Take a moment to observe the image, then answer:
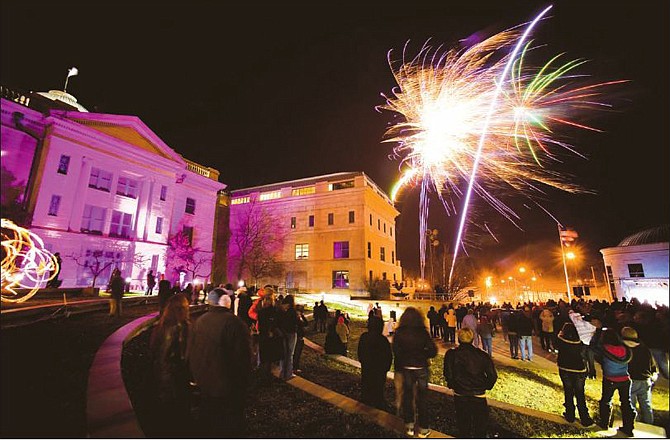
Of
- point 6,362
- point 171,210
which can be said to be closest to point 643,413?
point 6,362

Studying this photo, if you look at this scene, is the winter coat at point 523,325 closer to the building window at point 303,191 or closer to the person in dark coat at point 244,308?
the person in dark coat at point 244,308

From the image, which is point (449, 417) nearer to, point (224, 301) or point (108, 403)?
point (224, 301)

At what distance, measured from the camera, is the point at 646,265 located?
3.94 metres

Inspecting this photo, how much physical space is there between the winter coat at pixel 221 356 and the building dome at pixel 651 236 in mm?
5253

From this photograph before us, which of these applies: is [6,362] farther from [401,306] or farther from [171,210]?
[171,210]

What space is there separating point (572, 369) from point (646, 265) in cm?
338

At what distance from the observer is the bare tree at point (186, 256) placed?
27.2m

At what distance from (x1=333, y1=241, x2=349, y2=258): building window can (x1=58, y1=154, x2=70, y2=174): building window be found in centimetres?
2502

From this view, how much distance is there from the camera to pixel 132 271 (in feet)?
78.0

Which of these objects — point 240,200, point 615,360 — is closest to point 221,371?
point 615,360

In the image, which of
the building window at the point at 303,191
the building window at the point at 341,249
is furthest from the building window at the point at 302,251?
the building window at the point at 303,191

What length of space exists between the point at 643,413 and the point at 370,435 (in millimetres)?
4806

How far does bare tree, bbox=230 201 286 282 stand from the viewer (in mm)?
36625

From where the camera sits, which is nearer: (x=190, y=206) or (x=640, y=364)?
(x=640, y=364)
